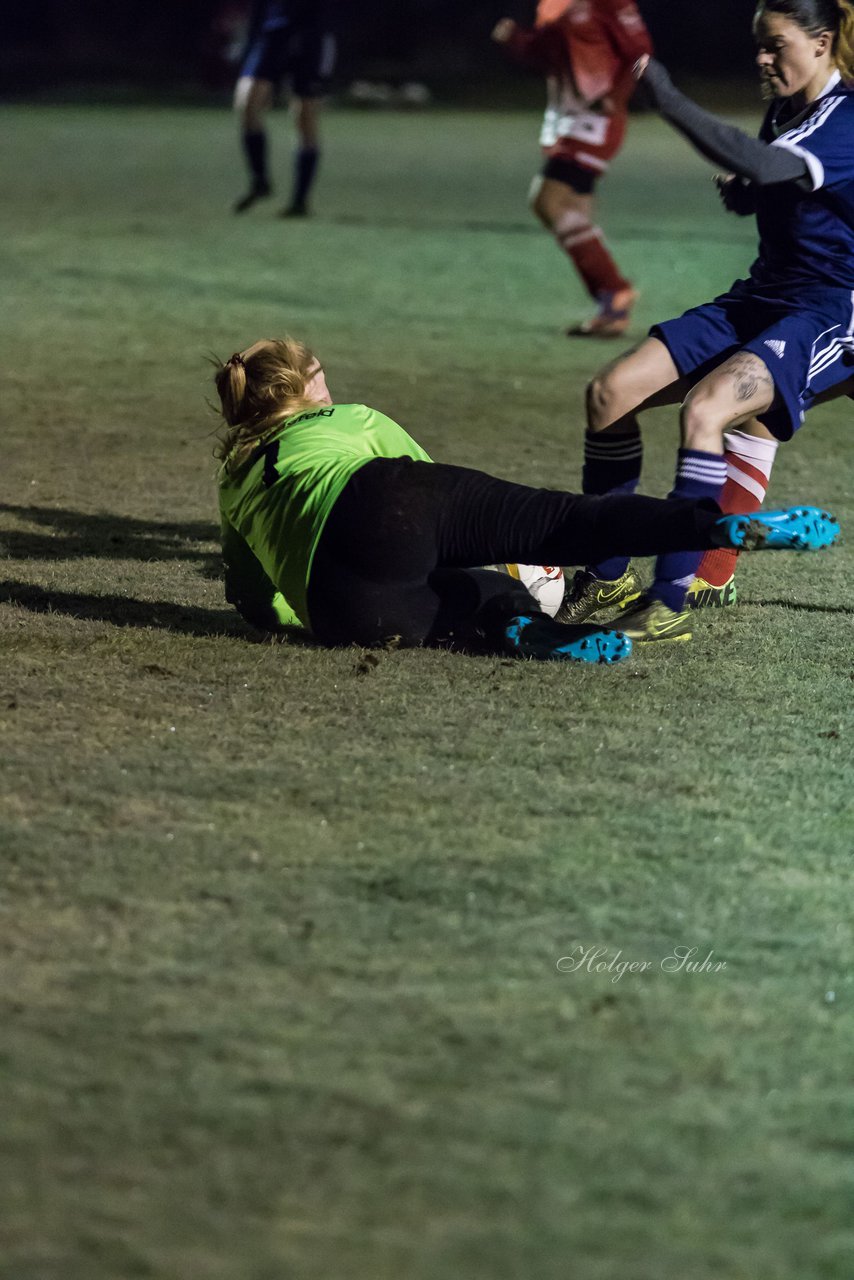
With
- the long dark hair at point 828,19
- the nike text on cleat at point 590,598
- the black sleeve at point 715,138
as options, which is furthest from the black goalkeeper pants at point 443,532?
the long dark hair at point 828,19

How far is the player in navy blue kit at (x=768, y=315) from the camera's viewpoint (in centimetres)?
484

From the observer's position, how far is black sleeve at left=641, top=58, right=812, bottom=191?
465 cm

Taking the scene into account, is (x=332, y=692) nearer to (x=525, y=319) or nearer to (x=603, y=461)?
(x=603, y=461)

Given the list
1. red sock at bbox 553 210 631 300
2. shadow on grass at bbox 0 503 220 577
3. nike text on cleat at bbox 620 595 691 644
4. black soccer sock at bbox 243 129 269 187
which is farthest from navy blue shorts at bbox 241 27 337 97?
nike text on cleat at bbox 620 595 691 644

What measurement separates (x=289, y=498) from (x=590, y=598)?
940mm

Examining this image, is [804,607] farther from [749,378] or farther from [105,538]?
[105,538]

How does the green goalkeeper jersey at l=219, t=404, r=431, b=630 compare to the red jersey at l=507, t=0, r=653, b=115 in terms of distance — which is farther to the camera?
the red jersey at l=507, t=0, r=653, b=115

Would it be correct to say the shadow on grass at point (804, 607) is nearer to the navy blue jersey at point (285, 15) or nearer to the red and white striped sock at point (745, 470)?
the red and white striped sock at point (745, 470)

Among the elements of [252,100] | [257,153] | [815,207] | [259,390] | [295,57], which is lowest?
[257,153]

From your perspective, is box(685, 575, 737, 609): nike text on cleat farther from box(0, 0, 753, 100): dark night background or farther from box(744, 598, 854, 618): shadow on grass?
box(0, 0, 753, 100): dark night background

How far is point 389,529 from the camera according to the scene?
4.47 metres

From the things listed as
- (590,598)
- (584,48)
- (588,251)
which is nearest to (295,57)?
(584,48)

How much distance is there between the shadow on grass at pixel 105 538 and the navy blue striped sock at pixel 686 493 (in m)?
1.42

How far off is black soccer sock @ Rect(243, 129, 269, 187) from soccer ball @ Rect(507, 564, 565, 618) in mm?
A: 11804
